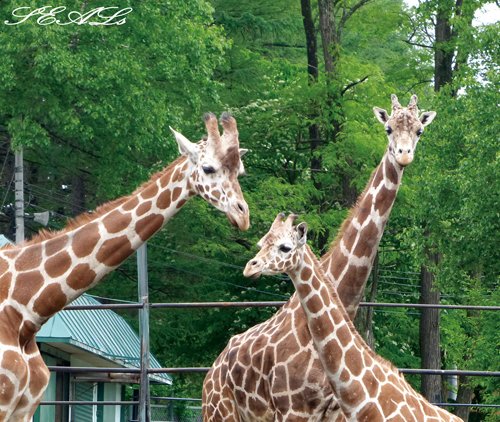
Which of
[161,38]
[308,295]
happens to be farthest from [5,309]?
[161,38]

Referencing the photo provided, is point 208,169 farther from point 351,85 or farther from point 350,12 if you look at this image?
Answer: point 350,12

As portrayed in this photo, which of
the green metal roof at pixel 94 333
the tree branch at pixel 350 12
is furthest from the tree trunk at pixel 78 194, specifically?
the tree branch at pixel 350 12

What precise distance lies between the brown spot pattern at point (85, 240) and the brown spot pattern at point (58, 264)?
0.08 m

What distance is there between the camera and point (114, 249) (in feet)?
32.9

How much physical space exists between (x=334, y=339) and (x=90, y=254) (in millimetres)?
1730

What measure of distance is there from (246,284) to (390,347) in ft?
11.3

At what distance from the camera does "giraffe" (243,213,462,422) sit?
32.0ft

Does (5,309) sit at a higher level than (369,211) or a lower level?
lower

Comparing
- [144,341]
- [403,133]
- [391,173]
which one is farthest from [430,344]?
[403,133]

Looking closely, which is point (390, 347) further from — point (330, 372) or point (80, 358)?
point (330, 372)

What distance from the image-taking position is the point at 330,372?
9852mm

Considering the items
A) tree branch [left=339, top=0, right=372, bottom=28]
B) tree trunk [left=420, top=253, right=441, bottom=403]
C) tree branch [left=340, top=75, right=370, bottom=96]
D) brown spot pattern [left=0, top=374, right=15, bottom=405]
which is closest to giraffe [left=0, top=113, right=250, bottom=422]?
brown spot pattern [left=0, top=374, right=15, bottom=405]

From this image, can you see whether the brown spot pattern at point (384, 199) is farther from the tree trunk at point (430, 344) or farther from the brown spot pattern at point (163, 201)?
the tree trunk at point (430, 344)

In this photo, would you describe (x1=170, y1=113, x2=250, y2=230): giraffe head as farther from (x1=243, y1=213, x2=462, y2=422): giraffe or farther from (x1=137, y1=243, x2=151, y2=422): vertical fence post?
(x1=137, y1=243, x2=151, y2=422): vertical fence post
